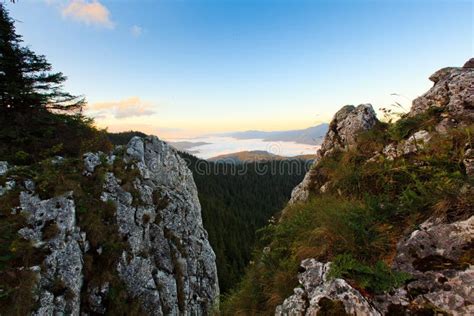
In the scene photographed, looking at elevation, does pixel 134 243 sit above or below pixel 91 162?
below

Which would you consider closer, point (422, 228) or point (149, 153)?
point (422, 228)

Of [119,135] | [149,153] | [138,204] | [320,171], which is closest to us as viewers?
[320,171]

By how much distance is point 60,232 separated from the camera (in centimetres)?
1123

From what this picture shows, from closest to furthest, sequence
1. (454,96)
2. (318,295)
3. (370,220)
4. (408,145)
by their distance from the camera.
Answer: (318,295)
(370,220)
(408,145)
(454,96)

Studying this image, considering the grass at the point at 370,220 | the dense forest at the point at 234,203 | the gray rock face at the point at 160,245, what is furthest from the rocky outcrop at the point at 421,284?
the dense forest at the point at 234,203

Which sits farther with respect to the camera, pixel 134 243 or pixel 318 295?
pixel 134 243

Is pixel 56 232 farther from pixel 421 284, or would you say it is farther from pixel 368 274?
pixel 421 284

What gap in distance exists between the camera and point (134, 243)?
44.8 feet

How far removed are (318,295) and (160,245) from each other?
13.4 m

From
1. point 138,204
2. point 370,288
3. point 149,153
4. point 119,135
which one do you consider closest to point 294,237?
point 370,288

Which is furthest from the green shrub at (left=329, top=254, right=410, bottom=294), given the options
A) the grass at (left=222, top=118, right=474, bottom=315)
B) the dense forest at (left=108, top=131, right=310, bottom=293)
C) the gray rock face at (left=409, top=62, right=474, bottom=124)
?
the dense forest at (left=108, top=131, right=310, bottom=293)

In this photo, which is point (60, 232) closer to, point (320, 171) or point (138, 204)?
point (138, 204)

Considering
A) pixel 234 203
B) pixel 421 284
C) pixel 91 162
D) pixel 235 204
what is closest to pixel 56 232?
pixel 91 162

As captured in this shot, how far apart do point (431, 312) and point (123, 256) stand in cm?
1301
